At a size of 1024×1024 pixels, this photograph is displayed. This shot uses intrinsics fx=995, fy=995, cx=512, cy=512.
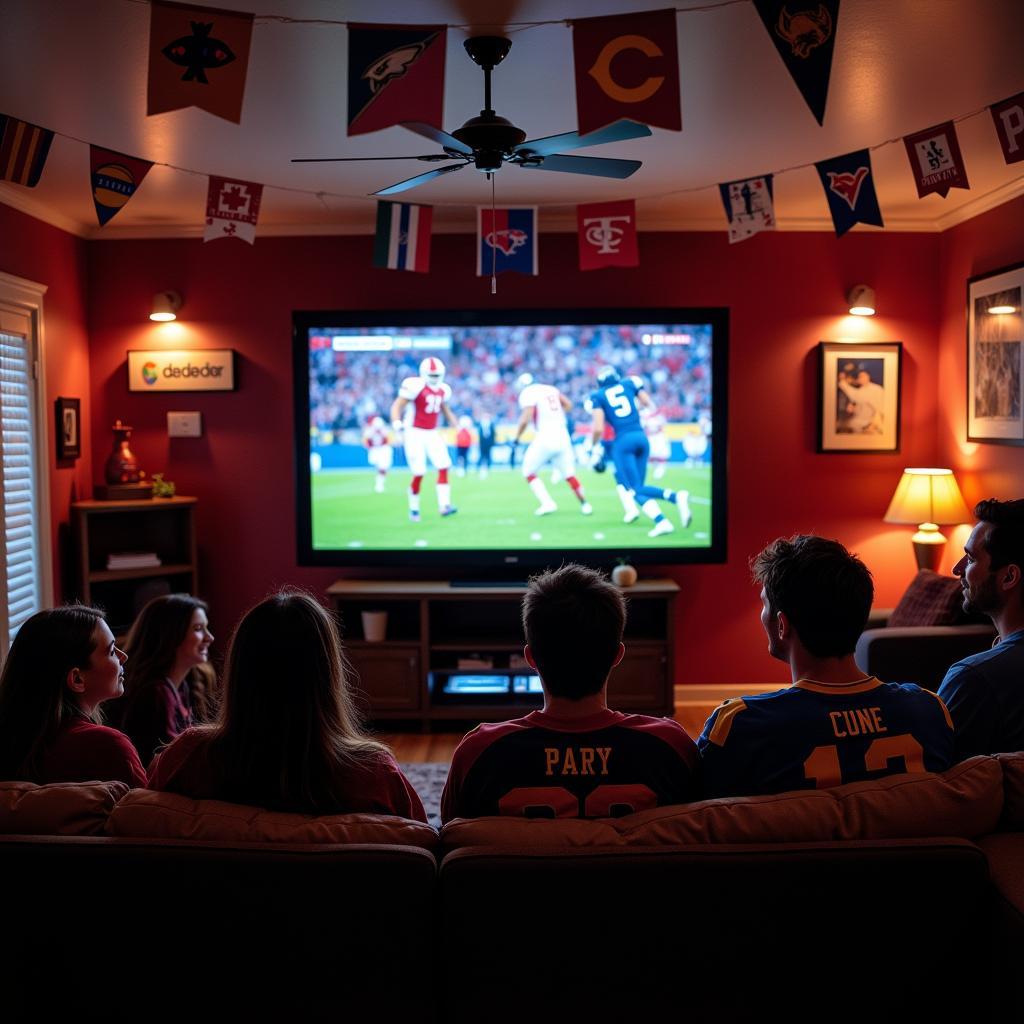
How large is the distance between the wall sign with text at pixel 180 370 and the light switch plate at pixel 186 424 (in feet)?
0.51

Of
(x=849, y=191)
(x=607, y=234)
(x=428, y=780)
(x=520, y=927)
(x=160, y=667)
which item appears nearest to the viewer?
(x=520, y=927)

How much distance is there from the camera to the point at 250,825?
5.39 feet

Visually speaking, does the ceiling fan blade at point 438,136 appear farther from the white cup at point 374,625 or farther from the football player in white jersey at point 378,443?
the white cup at point 374,625

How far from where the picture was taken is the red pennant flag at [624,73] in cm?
268

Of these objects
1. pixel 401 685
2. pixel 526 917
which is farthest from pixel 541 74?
pixel 401 685

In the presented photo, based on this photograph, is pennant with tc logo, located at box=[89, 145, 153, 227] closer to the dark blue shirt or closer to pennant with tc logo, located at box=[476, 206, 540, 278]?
pennant with tc logo, located at box=[476, 206, 540, 278]

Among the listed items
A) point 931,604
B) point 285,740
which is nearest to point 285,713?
point 285,740

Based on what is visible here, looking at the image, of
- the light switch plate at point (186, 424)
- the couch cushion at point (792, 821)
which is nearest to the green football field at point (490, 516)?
the light switch plate at point (186, 424)

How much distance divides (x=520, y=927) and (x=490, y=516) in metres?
4.23

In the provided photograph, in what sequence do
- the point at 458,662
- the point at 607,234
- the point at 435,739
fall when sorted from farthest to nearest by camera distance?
1. the point at 458,662
2. the point at 435,739
3. the point at 607,234

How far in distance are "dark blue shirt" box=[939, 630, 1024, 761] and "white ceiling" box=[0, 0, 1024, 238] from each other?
5.58 feet

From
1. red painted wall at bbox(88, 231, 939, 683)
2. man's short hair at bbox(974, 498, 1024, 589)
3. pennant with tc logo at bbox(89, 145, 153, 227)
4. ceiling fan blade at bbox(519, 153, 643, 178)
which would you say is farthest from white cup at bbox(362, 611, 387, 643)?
man's short hair at bbox(974, 498, 1024, 589)

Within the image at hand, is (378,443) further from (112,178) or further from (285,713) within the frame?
(285,713)

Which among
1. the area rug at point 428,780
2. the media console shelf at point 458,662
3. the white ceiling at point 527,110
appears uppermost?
the white ceiling at point 527,110
